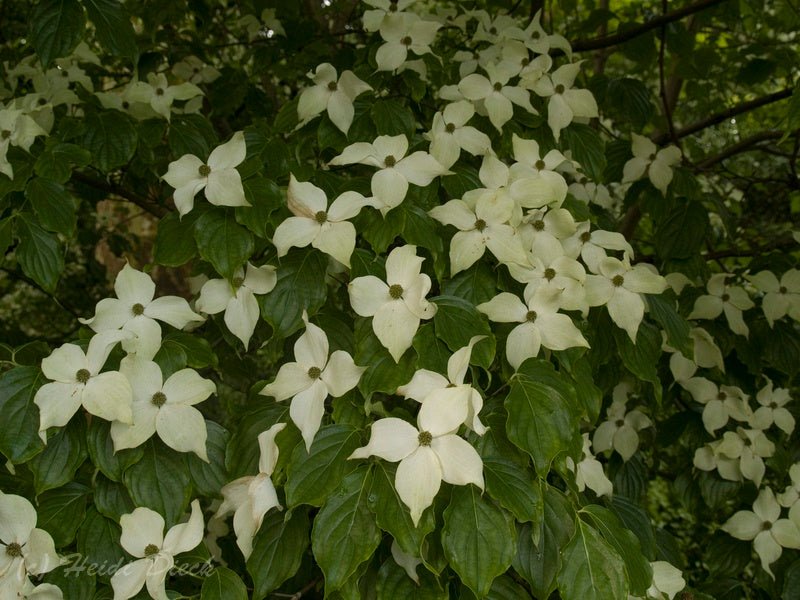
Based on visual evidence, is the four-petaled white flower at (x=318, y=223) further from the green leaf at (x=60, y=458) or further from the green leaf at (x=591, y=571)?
the green leaf at (x=591, y=571)

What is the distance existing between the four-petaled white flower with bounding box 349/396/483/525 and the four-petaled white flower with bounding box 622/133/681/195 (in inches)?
35.2

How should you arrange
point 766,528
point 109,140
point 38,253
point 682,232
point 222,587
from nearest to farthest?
point 222,587
point 38,253
point 109,140
point 766,528
point 682,232

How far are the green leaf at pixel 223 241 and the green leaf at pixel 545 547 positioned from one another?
0.51 meters

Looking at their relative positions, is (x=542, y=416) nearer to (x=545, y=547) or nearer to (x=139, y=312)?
(x=545, y=547)

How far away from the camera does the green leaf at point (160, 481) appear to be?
3.10 feet

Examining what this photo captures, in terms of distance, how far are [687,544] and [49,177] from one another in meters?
2.98

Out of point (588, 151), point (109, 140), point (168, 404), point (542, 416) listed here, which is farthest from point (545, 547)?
point (109, 140)

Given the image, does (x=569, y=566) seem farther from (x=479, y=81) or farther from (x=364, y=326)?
(x=479, y=81)

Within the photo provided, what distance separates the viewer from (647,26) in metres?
1.69

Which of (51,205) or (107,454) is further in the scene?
(51,205)

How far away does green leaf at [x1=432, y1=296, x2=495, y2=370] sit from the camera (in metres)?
0.94

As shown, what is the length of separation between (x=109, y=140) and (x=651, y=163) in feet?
3.44

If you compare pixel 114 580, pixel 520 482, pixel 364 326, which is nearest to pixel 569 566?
pixel 520 482

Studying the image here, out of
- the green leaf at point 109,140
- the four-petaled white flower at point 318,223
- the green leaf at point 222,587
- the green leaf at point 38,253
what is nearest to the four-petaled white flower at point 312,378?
the four-petaled white flower at point 318,223
